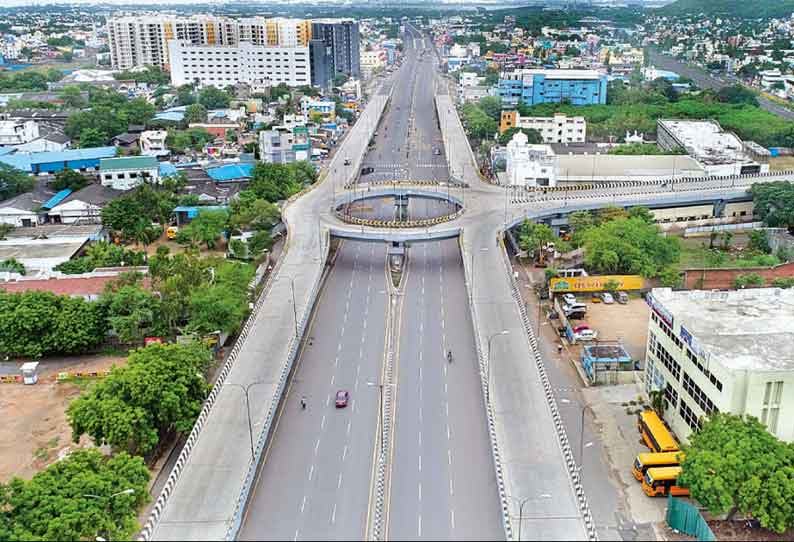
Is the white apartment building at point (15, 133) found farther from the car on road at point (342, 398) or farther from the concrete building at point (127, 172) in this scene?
the car on road at point (342, 398)

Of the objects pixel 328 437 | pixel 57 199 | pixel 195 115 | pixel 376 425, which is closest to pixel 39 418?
pixel 328 437

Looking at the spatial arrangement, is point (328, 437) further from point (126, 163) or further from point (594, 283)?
point (126, 163)

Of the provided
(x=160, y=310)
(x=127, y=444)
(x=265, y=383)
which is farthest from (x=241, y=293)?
(x=127, y=444)

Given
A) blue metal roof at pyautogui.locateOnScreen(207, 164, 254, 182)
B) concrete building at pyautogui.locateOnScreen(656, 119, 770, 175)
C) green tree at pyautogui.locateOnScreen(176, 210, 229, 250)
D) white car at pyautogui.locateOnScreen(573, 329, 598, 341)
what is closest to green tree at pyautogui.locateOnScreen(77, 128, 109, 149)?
blue metal roof at pyautogui.locateOnScreen(207, 164, 254, 182)

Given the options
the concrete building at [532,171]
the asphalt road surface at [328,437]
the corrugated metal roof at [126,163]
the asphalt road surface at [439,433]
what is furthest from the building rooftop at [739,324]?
the corrugated metal roof at [126,163]

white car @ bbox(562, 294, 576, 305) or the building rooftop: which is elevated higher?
the building rooftop

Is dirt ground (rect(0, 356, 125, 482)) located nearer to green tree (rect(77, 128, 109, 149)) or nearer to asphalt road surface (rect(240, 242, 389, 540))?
asphalt road surface (rect(240, 242, 389, 540))
